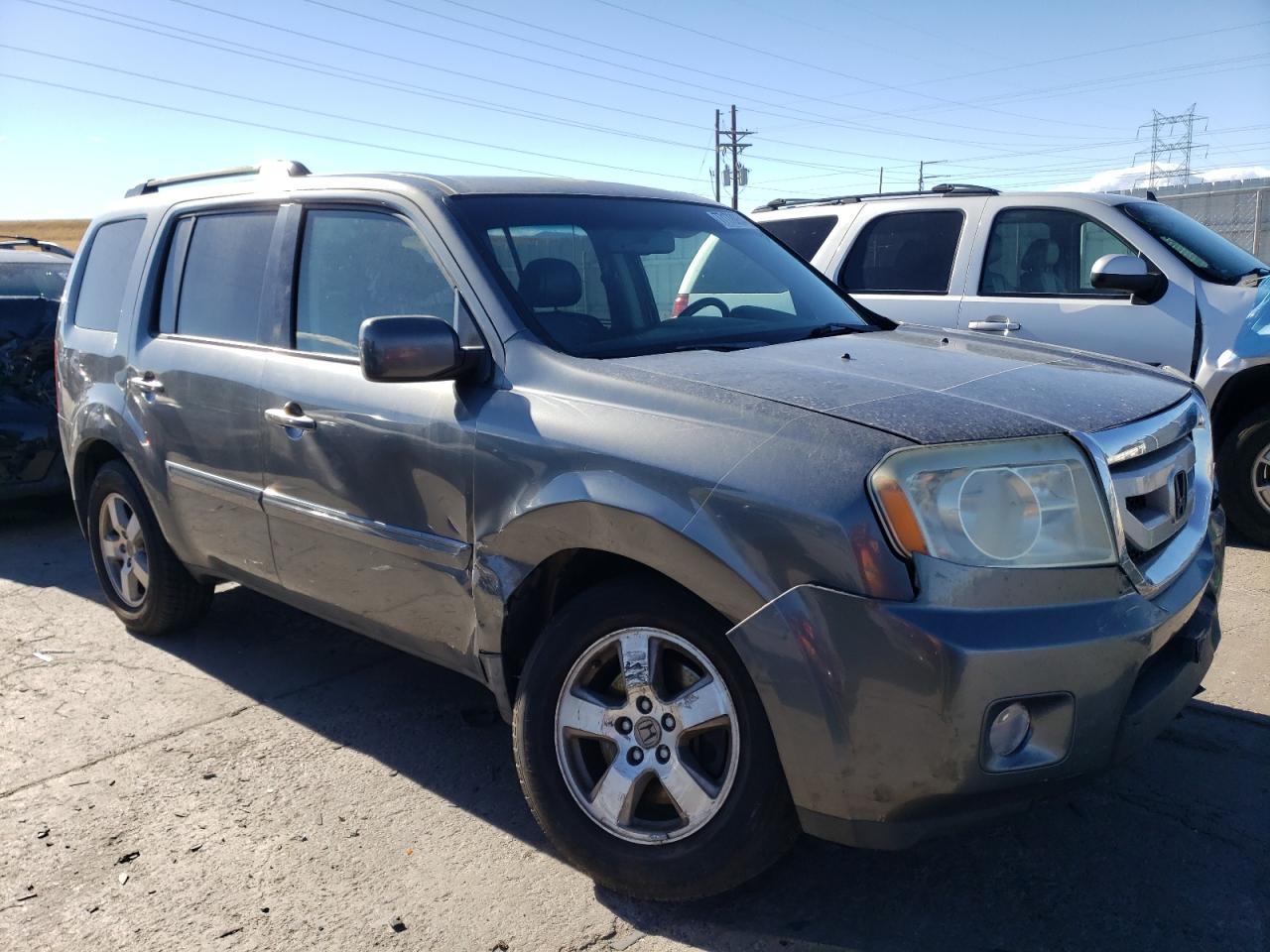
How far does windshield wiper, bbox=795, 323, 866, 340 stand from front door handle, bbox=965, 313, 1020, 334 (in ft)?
7.97

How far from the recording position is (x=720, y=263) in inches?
158

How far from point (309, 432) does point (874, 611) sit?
204 centimetres

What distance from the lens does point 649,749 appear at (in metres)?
2.73

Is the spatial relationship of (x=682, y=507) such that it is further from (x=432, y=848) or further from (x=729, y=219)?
(x=729, y=219)

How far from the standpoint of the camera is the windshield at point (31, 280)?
23.6ft

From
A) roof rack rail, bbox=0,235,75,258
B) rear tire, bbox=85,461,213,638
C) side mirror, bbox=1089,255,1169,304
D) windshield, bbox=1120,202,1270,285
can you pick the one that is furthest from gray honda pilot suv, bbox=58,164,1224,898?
roof rack rail, bbox=0,235,75,258

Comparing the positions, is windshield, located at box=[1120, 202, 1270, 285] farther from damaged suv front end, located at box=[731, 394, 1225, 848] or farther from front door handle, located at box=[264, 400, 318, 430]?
front door handle, located at box=[264, 400, 318, 430]

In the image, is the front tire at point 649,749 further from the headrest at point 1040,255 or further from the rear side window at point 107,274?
the headrest at point 1040,255

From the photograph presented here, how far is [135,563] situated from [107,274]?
4.40 ft

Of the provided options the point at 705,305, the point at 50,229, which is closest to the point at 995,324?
the point at 705,305

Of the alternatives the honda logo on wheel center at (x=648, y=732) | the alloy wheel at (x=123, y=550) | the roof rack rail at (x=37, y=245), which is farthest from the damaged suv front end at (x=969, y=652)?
the roof rack rail at (x=37, y=245)

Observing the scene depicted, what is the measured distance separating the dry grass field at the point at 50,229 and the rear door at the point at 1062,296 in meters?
47.1

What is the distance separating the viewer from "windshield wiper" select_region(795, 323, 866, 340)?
11.8 ft

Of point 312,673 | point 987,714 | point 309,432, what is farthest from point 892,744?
point 312,673
